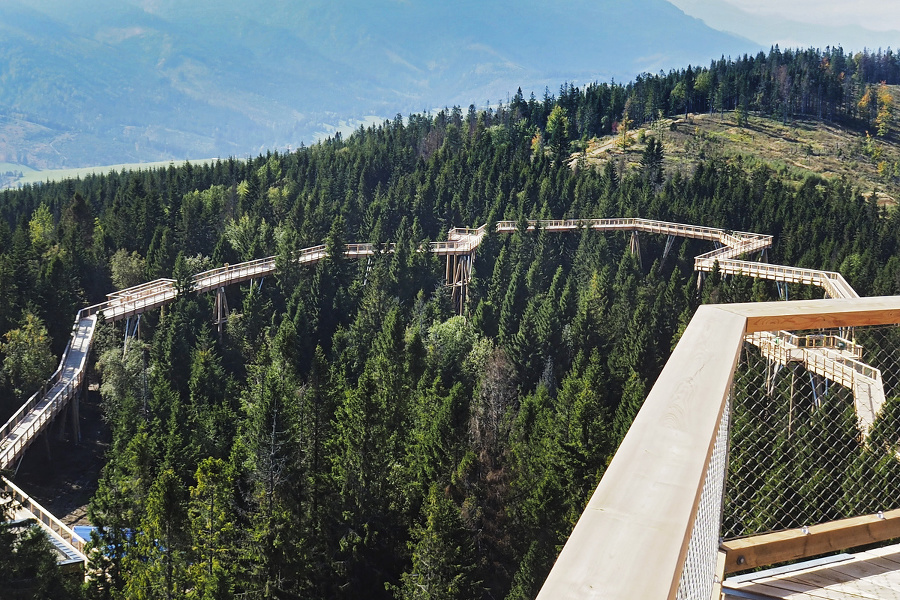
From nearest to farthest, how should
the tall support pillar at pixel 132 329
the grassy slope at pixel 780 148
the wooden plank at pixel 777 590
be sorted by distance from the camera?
the wooden plank at pixel 777 590 < the tall support pillar at pixel 132 329 < the grassy slope at pixel 780 148

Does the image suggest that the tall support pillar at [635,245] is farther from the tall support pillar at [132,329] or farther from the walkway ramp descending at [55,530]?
the walkway ramp descending at [55,530]

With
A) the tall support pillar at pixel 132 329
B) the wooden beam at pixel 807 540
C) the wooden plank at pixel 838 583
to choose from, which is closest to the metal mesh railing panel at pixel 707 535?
the wooden beam at pixel 807 540

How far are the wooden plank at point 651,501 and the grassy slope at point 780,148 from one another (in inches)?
4123

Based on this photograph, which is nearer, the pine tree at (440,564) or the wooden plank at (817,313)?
the wooden plank at (817,313)

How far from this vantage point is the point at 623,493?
3.23 meters

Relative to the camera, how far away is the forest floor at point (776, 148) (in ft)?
362

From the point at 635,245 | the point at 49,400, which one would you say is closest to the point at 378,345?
the point at 49,400

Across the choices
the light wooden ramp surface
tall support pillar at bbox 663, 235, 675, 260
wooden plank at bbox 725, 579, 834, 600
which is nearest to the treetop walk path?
tall support pillar at bbox 663, 235, 675, 260

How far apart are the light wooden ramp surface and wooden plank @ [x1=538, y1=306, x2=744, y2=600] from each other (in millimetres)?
1726

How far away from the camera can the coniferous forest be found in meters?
28.3

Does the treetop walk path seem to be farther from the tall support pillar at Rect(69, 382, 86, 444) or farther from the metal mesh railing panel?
the metal mesh railing panel

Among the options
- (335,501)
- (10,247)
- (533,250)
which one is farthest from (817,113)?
(335,501)

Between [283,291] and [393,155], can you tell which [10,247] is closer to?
[283,291]

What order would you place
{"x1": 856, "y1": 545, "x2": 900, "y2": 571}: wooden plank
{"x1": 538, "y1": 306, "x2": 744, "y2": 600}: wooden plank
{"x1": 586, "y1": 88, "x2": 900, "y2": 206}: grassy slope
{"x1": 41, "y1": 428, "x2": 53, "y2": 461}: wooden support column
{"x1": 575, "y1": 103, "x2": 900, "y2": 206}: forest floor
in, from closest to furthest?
{"x1": 538, "y1": 306, "x2": 744, "y2": 600}: wooden plank
{"x1": 856, "y1": 545, "x2": 900, "y2": 571}: wooden plank
{"x1": 41, "y1": 428, "x2": 53, "y2": 461}: wooden support column
{"x1": 575, "y1": 103, "x2": 900, "y2": 206}: forest floor
{"x1": 586, "y1": 88, "x2": 900, "y2": 206}: grassy slope
